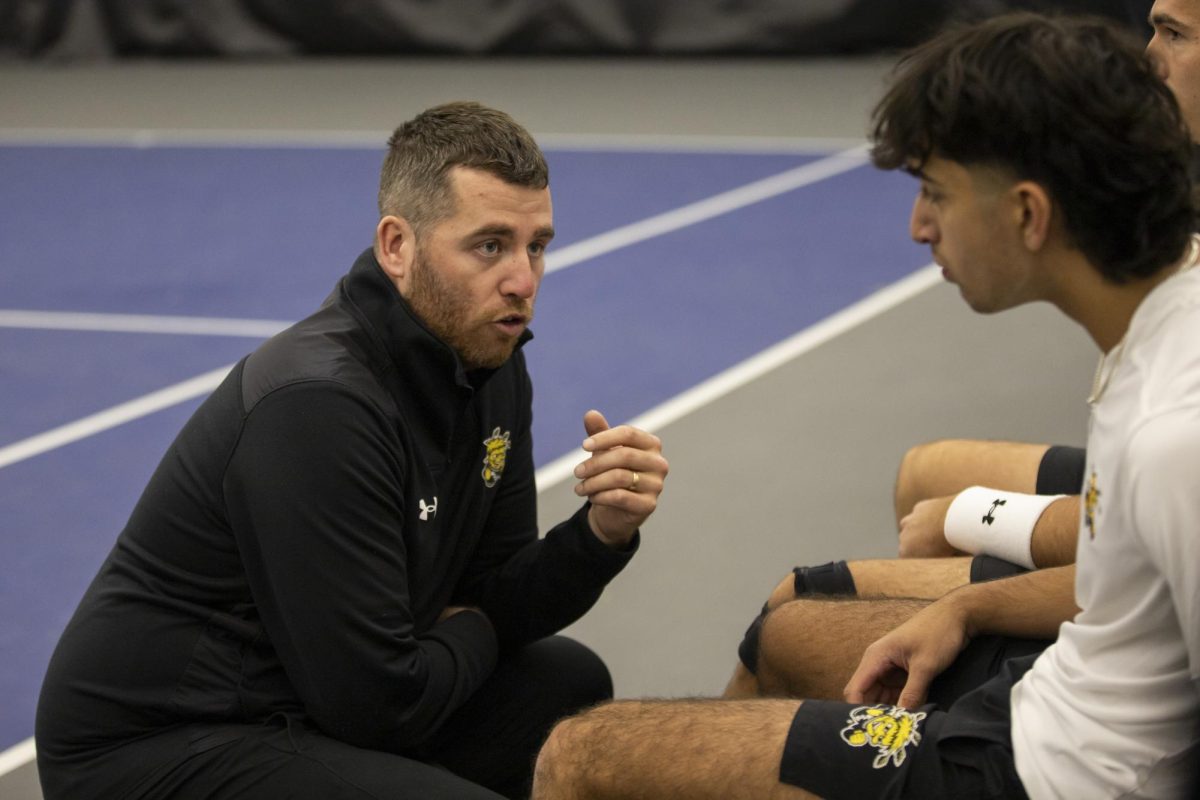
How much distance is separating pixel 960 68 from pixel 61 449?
3956 mm

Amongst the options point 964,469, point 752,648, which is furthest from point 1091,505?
point 964,469

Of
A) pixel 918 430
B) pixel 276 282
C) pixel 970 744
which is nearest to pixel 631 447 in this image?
pixel 970 744

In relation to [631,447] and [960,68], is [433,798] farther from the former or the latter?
[960,68]

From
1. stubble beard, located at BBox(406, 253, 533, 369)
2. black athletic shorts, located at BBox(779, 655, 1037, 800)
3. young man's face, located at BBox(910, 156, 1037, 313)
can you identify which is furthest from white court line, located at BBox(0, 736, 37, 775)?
young man's face, located at BBox(910, 156, 1037, 313)

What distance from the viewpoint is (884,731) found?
6.66 feet

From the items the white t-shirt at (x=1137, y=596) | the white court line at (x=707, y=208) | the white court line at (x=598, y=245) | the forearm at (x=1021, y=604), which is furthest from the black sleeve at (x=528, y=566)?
the white court line at (x=707, y=208)

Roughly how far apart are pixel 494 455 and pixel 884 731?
0.94 metres

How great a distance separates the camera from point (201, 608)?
2.42 meters

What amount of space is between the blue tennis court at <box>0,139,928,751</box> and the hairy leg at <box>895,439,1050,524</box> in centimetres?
171

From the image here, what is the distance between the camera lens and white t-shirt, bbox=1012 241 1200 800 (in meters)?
1.55

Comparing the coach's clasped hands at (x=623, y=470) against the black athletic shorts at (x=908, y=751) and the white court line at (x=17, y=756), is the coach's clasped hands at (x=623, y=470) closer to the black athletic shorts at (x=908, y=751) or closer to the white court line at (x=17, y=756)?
the black athletic shorts at (x=908, y=751)

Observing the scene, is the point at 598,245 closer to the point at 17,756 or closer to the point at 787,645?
the point at 17,756

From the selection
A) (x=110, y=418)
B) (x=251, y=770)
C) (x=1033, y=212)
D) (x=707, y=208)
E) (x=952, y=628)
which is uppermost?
(x=707, y=208)

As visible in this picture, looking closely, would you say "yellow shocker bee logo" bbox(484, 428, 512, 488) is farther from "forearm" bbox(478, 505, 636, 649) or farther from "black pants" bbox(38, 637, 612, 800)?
"black pants" bbox(38, 637, 612, 800)
